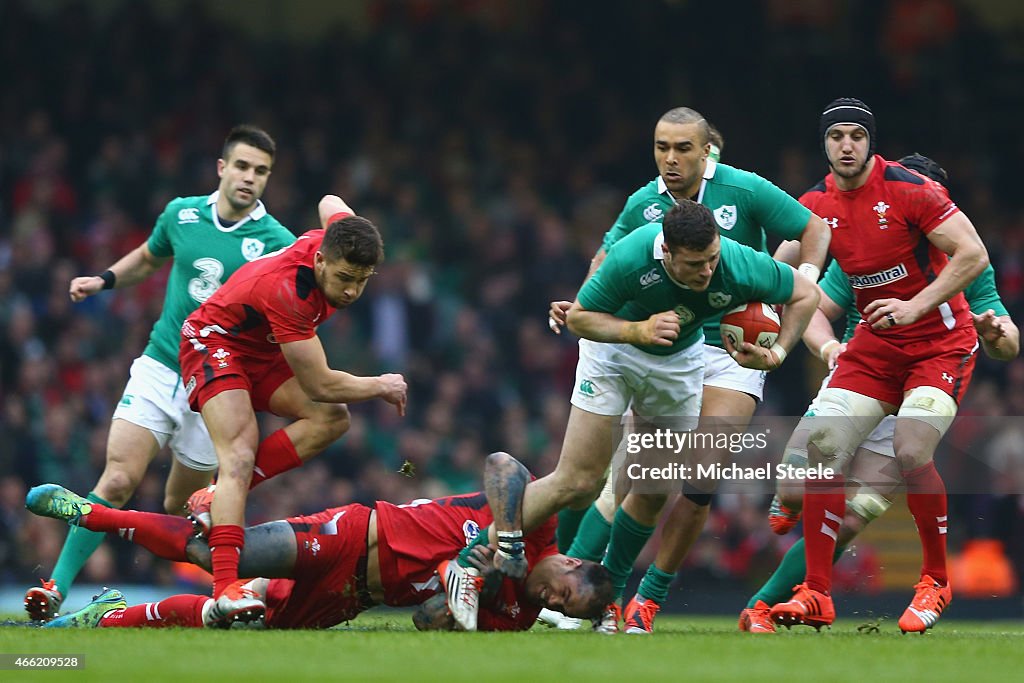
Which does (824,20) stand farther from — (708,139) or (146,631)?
(146,631)

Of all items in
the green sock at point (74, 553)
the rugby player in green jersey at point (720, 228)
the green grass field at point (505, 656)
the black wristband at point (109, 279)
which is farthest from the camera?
the black wristband at point (109, 279)

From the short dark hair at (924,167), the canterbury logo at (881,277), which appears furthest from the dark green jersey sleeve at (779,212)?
the short dark hair at (924,167)

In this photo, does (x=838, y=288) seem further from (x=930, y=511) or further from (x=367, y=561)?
(x=367, y=561)

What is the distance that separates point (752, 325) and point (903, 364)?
4.72ft

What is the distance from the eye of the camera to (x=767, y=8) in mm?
17578

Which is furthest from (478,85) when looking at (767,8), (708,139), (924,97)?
(708,139)

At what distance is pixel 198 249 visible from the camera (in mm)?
8414

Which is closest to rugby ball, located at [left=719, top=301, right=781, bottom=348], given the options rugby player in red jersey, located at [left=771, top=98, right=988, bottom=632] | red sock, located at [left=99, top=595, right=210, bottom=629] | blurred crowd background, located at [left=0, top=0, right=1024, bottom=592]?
rugby player in red jersey, located at [left=771, top=98, right=988, bottom=632]

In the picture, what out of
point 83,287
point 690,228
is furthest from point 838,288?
point 83,287

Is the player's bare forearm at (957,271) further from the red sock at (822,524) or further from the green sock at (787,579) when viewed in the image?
the green sock at (787,579)

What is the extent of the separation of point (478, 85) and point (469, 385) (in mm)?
4422

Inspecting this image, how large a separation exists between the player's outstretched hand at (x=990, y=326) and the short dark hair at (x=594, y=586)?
8.09ft

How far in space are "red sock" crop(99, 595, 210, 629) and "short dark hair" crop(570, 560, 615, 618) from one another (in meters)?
1.69

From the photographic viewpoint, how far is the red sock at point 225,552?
6598 mm
